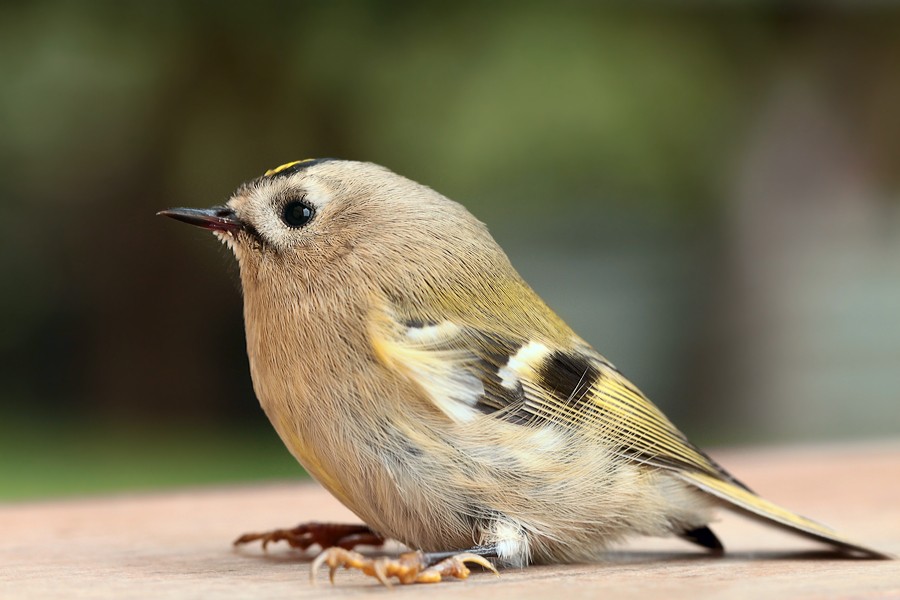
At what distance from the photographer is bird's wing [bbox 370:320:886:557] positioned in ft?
4.85

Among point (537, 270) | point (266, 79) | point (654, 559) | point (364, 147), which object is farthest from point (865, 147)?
point (654, 559)

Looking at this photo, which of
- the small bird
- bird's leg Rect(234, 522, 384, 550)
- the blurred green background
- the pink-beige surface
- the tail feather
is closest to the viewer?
the pink-beige surface

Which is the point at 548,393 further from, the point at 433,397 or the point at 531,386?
the point at 433,397

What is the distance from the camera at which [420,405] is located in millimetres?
1465

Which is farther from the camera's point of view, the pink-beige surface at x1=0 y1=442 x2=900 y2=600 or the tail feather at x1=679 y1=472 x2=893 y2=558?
the tail feather at x1=679 y1=472 x2=893 y2=558

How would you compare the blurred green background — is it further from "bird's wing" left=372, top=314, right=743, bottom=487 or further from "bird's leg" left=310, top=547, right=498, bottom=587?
"bird's leg" left=310, top=547, right=498, bottom=587

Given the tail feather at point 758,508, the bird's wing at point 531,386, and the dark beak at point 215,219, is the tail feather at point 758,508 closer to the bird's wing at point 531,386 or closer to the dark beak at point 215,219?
the bird's wing at point 531,386

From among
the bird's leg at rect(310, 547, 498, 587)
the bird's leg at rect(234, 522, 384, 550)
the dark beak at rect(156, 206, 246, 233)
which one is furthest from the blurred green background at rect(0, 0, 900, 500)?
the bird's leg at rect(310, 547, 498, 587)

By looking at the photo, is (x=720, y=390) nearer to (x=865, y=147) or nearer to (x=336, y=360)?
(x=865, y=147)

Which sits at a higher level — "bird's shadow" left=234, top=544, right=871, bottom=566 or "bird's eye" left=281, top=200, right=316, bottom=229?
"bird's eye" left=281, top=200, right=316, bottom=229

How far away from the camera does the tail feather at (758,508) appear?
1.67 meters

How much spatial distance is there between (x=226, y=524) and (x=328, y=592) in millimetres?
902

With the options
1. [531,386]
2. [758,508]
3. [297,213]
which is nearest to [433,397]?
[531,386]

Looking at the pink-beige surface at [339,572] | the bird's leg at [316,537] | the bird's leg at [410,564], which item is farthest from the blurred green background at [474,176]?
the bird's leg at [410,564]
